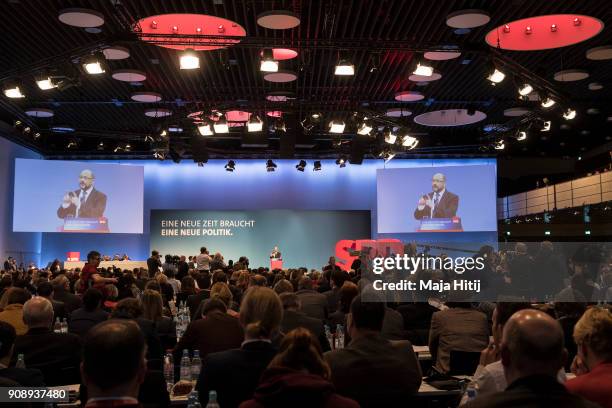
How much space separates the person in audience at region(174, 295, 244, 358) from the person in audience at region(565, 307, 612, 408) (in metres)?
2.42

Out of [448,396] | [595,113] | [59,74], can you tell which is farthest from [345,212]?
[448,396]

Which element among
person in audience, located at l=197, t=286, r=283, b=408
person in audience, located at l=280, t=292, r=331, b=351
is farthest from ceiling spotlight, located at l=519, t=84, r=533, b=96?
person in audience, located at l=197, t=286, r=283, b=408

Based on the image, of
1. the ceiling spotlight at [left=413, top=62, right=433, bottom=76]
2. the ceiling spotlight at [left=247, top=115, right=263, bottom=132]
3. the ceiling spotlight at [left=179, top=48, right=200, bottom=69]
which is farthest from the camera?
the ceiling spotlight at [left=247, top=115, right=263, bottom=132]

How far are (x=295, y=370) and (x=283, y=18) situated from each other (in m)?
6.85

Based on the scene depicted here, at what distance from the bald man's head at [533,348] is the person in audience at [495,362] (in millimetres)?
941

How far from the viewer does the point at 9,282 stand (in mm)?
8297

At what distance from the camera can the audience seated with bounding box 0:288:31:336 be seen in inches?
198

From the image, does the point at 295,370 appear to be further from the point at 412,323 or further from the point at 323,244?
the point at 323,244

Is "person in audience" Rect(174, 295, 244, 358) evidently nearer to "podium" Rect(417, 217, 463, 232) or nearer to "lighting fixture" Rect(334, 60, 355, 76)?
"lighting fixture" Rect(334, 60, 355, 76)

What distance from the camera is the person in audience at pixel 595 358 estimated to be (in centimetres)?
240

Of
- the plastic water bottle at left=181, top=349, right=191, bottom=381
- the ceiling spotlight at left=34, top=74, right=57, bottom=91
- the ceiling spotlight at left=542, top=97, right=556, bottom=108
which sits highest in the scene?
the ceiling spotlight at left=34, top=74, right=57, bottom=91

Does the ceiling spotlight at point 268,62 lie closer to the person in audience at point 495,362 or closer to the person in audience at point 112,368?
the person in audience at point 495,362

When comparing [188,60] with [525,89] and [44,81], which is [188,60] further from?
[525,89]

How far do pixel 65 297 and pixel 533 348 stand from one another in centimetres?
661
